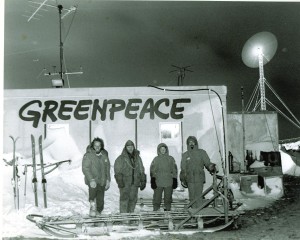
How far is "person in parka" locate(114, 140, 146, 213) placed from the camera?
833 centimetres

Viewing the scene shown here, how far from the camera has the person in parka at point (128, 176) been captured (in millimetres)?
8328

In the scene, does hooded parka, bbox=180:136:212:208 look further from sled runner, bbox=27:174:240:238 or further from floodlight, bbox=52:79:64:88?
floodlight, bbox=52:79:64:88

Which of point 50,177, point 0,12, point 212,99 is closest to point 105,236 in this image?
point 0,12

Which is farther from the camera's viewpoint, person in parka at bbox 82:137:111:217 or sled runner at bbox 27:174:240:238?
person in parka at bbox 82:137:111:217

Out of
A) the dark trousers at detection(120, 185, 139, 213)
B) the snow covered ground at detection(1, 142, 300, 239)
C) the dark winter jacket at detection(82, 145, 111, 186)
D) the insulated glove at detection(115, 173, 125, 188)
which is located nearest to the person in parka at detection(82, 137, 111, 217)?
the dark winter jacket at detection(82, 145, 111, 186)

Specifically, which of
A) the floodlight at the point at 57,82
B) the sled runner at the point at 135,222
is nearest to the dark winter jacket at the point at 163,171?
the sled runner at the point at 135,222

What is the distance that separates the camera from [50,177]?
11.9 meters

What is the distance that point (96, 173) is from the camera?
827cm

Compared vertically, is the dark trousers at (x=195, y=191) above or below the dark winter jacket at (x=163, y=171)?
below

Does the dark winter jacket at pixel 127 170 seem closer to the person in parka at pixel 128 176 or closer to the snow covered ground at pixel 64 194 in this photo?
the person in parka at pixel 128 176

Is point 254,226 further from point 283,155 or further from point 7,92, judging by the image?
point 283,155

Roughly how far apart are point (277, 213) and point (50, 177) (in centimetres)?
683

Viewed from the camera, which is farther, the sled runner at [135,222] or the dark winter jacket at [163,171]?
the dark winter jacket at [163,171]

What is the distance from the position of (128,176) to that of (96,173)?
Answer: 0.71m
